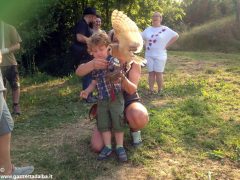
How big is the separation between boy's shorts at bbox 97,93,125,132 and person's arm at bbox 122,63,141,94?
0.12 metres

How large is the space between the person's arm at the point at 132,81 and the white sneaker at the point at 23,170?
1263 millimetres

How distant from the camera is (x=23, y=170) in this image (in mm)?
4012

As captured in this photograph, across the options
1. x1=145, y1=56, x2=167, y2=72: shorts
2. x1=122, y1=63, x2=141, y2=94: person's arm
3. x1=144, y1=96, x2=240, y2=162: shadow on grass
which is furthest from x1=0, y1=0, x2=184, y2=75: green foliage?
x1=122, y1=63, x2=141, y2=94: person's arm

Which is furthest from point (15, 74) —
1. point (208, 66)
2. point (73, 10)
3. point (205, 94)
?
point (208, 66)

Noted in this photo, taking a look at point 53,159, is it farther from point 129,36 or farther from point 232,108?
point 232,108

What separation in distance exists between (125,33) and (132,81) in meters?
0.57

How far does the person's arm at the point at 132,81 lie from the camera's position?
164 inches

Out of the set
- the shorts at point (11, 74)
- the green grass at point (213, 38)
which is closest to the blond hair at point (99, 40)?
the shorts at point (11, 74)

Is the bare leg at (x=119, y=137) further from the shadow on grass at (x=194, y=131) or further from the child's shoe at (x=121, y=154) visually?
the shadow on grass at (x=194, y=131)

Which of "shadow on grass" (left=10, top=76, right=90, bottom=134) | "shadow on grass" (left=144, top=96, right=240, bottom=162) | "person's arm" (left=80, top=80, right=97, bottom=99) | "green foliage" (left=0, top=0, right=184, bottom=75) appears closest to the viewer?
"person's arm" (left=80, top=80, right=97, bottom=99)

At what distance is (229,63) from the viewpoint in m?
11.8

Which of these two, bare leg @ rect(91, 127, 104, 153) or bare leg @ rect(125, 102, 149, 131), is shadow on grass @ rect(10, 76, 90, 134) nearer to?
bare leg @ rect(91, 127, 104, 153)

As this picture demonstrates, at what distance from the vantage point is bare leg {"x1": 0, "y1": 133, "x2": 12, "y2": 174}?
11.5ft

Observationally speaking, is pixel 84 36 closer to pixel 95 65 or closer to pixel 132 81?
pixel 132 81
